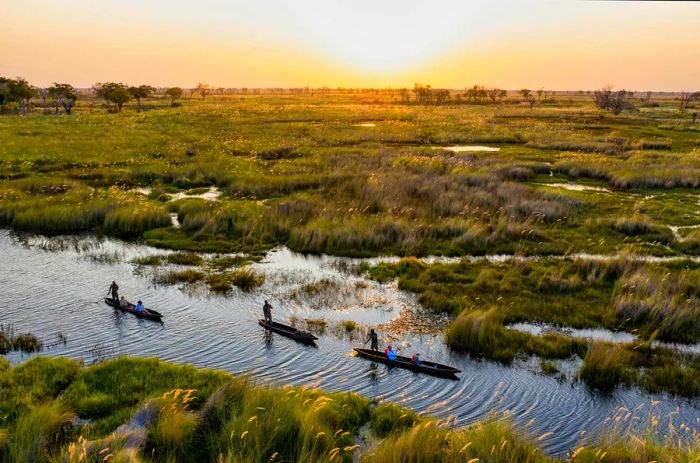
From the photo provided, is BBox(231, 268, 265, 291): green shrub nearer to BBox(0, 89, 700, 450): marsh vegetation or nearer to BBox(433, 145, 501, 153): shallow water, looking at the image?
BBox(0, 89, 700, 450): marsh vegetation

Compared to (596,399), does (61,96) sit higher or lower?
higher

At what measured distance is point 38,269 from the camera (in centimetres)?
2453

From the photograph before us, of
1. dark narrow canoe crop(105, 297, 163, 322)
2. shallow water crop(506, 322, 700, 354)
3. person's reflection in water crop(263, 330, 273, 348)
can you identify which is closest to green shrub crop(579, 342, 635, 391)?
shallow water crop(506, 322, 700, 354)

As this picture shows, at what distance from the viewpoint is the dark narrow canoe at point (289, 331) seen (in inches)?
698

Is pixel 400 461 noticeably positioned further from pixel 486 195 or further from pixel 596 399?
pixel 486 195

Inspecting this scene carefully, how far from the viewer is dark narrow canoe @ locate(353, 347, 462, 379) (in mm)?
15539

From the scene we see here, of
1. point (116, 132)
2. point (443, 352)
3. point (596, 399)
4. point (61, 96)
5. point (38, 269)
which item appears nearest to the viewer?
point (596, 399)

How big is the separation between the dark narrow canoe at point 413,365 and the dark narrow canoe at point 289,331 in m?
2.27

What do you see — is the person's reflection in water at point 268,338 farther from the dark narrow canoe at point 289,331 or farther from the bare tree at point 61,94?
the bare tree at point 61,94

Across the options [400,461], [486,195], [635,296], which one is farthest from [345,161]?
[400,461]

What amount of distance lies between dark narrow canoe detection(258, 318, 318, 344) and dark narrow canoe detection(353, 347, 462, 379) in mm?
2267

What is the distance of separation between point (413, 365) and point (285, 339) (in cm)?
534

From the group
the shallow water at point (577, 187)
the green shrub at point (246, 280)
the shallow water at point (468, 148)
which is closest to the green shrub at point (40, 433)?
the green shrub at point (246, 280)

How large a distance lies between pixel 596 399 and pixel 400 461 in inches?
351
